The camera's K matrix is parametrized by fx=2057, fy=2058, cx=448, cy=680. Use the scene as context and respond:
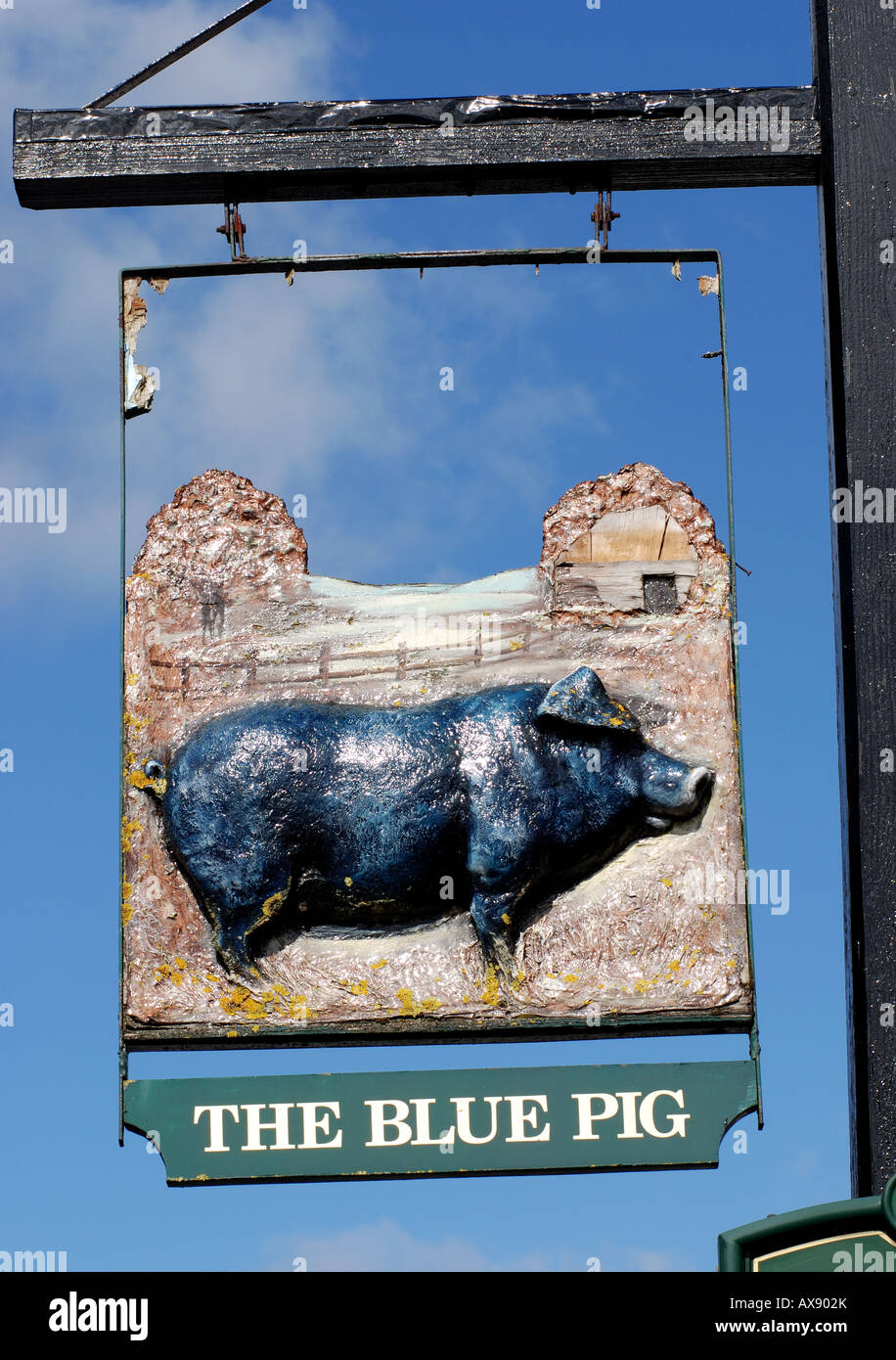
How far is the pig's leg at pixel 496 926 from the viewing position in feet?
20.5

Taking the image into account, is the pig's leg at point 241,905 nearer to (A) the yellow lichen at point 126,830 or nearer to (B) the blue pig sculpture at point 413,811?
(B) the blue pig sculpture at point 413,811

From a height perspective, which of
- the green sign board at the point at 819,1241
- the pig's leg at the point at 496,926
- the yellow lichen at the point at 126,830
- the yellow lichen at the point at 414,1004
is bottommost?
the green sign board at the point at 819,1241

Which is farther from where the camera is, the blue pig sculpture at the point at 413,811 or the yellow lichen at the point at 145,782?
the yellow lichen at the point at 145,782

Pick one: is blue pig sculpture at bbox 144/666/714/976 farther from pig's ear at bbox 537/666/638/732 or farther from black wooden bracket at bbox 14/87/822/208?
black wooden bracket at bbox 14/87/822/208

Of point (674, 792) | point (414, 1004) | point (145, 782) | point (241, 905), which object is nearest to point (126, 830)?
point (145, 782)

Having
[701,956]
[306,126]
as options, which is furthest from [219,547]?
[701,956]

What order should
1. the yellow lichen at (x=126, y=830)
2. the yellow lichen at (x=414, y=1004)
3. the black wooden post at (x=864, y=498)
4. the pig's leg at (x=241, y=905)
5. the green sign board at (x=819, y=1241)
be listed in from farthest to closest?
1. the yellow lichen at (x=126, y=830)
2. the pig's leg at (x=241, y=905)
3. the yellow lichen at (x=414, y=1004)
4. the black wooden post at (x=864, y=498)
5. the green sign board at (x=819, y=1241)

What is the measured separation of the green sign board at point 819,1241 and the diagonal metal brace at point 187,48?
4.30 metres

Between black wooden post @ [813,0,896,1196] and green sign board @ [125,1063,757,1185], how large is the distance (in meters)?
0.51

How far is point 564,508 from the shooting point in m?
6.73

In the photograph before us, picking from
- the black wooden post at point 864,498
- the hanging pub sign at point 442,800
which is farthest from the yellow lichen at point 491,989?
the black wooden post at point 864,498

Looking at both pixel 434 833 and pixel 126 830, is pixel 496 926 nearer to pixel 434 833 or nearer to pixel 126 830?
pixel 434 833
